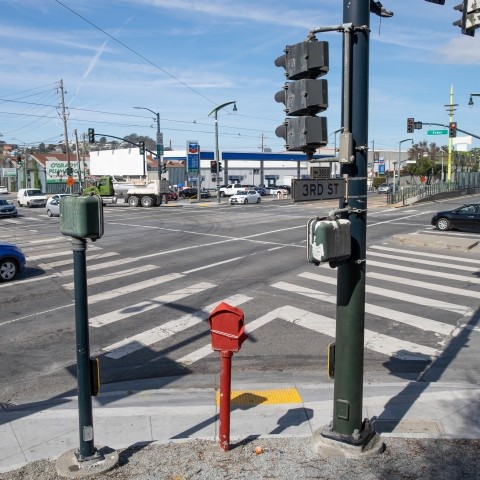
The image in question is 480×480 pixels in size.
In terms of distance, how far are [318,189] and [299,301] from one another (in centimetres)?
760

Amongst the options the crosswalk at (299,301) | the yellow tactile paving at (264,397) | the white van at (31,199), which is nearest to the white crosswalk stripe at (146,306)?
the crosswalk at (299,301)

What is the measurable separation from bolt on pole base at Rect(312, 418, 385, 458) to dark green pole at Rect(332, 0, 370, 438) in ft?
0.18

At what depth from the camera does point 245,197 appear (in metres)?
53.2

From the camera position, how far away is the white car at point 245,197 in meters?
53.0

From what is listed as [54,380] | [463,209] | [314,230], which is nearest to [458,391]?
[314,230]

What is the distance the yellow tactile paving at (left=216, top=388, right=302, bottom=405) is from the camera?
6.96 m

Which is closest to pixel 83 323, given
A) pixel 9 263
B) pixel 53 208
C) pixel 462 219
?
pixel 9 263

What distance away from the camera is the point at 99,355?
8969 millimetres

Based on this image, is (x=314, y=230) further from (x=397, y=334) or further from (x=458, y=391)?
(x=397, y=334)

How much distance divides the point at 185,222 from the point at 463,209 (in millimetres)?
15667

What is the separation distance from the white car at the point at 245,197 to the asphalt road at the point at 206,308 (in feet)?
101

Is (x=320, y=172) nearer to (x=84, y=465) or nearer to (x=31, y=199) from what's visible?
(x=84, y=465)

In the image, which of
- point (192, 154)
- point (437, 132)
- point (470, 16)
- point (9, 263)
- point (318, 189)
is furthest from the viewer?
point (192, 154)

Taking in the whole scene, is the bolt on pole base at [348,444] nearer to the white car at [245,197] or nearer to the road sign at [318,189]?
the road sign at [318,189]
